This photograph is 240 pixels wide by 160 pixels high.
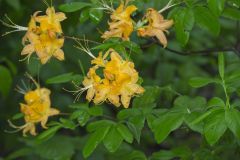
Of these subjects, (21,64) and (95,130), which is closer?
(95,130)

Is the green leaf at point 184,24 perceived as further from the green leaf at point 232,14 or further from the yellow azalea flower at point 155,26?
the green leaf at point 232,14

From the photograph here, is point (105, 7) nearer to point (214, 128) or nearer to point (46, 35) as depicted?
point (46, 35)

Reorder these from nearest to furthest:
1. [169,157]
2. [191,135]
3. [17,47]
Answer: [169,157], [17,47], [191,135]

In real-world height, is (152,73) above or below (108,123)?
below

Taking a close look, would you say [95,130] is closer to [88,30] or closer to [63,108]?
[88,30]

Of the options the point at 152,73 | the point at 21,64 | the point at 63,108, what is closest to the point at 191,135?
the point at 152,73

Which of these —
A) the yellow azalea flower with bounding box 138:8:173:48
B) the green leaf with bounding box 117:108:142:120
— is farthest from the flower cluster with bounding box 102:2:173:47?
the green leaf with bounding box 117:108:142:120

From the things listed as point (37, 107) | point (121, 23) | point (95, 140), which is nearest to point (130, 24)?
point (121, 23)

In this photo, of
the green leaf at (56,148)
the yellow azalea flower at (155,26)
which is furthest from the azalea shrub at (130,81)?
the green leaf at (56,148)
